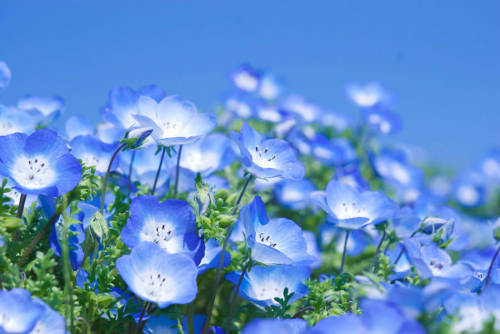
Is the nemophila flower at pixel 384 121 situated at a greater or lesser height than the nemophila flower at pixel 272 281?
lesser

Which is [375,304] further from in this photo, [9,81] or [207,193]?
[9,81]

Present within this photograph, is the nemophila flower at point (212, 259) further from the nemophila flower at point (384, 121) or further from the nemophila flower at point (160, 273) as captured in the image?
the nemophila flower at point (384, 121)

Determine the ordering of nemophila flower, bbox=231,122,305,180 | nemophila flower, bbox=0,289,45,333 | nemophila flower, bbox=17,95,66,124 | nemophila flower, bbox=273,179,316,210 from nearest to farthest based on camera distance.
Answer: nemophila flower, bbox=0,289,45,333 → nemophila flower, bbox=231,122,305,180 → nemophila flower, bbox=17,95,66,124 → nemophila flower, bbox=273,179,316,210

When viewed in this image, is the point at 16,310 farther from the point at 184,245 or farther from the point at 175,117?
the point at 175,117

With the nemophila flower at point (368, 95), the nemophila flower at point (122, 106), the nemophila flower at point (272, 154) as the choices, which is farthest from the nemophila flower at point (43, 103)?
the nemophila flower at point (368, 95)

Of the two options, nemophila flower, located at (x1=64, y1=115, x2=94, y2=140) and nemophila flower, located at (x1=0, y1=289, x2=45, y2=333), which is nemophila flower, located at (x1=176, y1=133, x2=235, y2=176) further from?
nemophila flower, located at (x1=0, y1=289, x2=45, y2=333)

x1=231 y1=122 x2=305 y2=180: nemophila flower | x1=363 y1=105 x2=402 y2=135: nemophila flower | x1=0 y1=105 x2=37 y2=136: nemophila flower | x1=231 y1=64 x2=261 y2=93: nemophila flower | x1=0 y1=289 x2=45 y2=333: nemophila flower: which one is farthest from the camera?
x1=231 y1=64 x2=261 y2=93: nemophila flower

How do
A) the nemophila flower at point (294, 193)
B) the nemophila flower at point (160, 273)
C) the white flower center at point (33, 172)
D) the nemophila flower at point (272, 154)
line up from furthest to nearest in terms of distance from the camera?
1. the nemophila flower at point (294, 193)
2. the nemophila flower at point (272, 154)
3. the white flower center at point (33, 172)
4. the nemophila flower at point (160, 273)

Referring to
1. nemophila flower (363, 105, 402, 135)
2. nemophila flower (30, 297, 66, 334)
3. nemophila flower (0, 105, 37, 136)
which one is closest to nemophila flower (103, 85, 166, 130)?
nemophila flower (0, 105, 37, 136)

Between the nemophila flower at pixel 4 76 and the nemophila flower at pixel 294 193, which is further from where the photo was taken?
the nemophila flower at pixel 294 193
